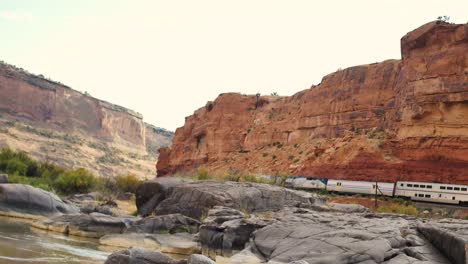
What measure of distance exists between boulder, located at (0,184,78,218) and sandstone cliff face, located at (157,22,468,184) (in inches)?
1284

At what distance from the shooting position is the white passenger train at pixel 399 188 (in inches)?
1558

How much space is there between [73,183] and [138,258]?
33.8 meters

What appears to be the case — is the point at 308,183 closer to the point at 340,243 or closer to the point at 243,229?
the point at 243,229

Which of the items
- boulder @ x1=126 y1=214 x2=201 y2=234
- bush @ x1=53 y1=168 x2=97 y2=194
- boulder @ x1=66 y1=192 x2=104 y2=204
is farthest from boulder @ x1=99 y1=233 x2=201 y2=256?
bush @ x1=53 y1=168 x2=97 y2=194

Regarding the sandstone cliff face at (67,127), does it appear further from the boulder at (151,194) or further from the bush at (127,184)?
the boulder at (151,194)

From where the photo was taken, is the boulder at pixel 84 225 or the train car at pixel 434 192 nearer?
the boulder at pixel 84 225

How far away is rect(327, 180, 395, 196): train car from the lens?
43719mm

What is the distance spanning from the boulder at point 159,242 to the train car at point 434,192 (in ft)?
92.1

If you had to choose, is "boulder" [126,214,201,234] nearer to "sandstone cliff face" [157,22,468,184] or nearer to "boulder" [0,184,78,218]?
"boulder" [0,184,78,218]

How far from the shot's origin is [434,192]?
40.4 metres

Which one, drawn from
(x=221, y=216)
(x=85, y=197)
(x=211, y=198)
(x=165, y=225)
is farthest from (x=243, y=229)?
(x=85, y=197)

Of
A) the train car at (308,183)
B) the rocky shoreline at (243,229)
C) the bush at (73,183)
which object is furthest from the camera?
the train car at (308,183)

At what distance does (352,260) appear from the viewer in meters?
10.9

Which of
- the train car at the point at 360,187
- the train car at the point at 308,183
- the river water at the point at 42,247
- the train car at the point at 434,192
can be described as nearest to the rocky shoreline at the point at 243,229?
the river water at the point at 42,247
